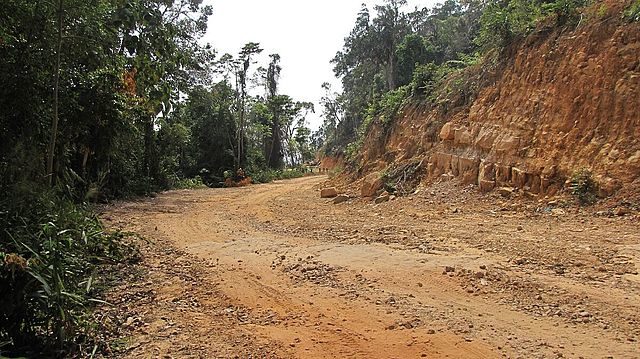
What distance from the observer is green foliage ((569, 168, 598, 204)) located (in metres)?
8.04

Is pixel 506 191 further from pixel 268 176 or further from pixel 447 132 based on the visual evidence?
pixel 268 176

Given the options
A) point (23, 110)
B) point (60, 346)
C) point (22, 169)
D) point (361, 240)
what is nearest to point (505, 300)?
point (361, 240)

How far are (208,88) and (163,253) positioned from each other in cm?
2291

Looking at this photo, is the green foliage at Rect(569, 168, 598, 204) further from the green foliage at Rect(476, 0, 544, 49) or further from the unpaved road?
the green foliage at Rect(476, 0, 544, 49)

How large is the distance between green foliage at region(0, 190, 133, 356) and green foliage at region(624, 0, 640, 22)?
10909 millimetres

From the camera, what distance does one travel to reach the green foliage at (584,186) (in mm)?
8039

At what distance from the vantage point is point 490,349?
326 cm

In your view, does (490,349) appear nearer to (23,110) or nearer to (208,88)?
(23,110)

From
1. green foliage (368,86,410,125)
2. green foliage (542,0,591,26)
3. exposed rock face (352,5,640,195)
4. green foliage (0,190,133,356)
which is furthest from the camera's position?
green foliage (368,86,410,125)

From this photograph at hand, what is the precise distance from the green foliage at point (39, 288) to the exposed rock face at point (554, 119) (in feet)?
26.8

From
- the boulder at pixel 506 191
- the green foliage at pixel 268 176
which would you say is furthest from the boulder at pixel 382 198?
the green foliage at pixel 268 176

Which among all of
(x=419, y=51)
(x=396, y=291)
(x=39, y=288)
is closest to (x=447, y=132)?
(x=396, y=291)

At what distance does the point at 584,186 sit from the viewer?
822 centimetres

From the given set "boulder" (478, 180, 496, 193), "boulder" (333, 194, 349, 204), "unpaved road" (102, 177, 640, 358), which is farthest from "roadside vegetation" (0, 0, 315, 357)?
"boulder" (478, 180, 496, 193)
